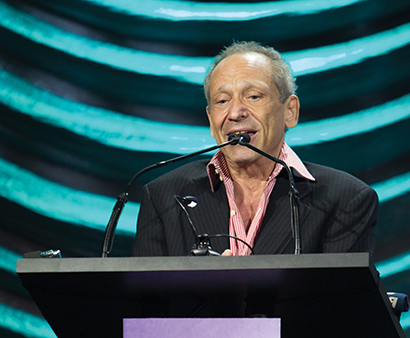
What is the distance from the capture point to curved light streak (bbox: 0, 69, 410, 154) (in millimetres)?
2523

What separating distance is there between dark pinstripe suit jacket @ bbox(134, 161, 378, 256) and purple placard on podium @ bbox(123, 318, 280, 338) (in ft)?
2.15

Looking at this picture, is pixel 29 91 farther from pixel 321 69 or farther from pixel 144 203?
pixel 321 69

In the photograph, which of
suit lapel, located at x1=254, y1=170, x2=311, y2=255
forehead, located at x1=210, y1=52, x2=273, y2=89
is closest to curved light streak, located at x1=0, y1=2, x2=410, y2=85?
forehead, located at x1=210, y1=52, x2=273, y2=89

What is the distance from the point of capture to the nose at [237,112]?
6.64 feet

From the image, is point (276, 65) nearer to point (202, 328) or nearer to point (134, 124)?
point (134, 124)

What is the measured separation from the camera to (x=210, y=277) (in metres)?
1.03

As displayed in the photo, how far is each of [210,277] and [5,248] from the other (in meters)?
1.94

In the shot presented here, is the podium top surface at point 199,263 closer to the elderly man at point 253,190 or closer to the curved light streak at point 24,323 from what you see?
the elderly man at point 253,190

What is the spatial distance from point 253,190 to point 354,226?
1.32 feet

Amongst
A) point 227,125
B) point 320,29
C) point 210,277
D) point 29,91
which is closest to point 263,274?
point 210,277

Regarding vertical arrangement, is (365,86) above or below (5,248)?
above

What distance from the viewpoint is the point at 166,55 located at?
8.94 ft

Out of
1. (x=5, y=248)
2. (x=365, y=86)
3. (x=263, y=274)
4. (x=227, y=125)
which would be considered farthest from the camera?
(x=5, y=248)

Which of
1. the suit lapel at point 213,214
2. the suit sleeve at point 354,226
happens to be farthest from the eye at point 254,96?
the suit sleeve at point 354,226
